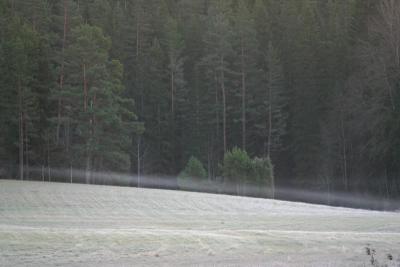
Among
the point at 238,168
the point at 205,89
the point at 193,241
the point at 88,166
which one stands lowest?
the point at 193,241

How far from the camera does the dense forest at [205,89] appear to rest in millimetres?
38156

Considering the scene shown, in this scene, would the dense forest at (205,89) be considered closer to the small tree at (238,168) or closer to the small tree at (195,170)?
the small tree at (195,170)

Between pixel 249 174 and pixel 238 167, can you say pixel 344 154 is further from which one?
pixel 238 167

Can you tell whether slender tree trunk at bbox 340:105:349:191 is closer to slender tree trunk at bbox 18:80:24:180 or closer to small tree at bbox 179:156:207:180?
small tree at bbox 179:156:207:180

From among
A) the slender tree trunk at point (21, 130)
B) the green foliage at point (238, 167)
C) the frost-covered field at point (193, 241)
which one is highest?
the slender tree trunk at point (21, 130)

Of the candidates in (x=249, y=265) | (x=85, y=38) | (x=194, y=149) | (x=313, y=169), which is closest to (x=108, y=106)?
(x=85, y=38)

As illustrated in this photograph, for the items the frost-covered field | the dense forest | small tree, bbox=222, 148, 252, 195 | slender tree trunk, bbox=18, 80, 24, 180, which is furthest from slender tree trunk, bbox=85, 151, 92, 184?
the frost-covered field

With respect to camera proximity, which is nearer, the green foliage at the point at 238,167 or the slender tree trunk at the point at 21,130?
the green foliage at the point at 238,167

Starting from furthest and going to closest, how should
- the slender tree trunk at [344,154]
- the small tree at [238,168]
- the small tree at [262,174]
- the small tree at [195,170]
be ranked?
the slender tree trunk at [344,154]
the small tree at [195,170]
the small tree at [238,168]
the small tree at [262,174]

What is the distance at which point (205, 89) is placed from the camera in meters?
51.6

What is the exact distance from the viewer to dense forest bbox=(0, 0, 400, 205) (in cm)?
3816

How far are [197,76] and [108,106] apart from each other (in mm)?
14715

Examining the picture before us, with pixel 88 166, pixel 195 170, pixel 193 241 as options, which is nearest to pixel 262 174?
pixel 195 170

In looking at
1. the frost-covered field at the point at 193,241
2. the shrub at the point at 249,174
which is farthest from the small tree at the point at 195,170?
the frost-covered field at the point at 193,241
